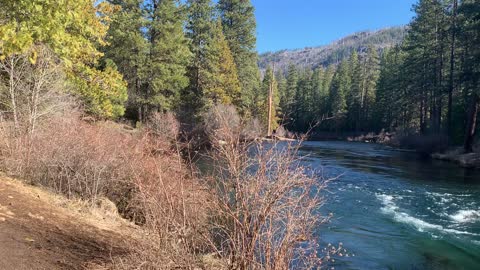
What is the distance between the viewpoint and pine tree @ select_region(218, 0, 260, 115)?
45.4 m

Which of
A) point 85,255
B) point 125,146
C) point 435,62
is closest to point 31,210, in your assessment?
point 85,255

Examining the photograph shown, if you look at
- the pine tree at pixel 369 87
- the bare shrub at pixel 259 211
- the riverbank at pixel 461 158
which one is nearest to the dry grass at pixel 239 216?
the bare shrub at pixel 259 211

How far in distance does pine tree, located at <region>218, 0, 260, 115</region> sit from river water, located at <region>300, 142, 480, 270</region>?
2773cm

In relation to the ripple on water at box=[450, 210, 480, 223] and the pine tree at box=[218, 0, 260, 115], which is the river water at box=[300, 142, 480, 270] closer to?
the ripple on water at box=[450, 210, 480, 223]

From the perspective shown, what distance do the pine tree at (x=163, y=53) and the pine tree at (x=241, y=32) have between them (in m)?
14.5

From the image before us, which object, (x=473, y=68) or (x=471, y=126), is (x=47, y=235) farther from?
(x=473, y=68)

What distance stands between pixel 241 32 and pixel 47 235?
139ft

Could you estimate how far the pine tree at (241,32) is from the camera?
45438mm

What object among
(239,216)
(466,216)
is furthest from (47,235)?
(466,216)

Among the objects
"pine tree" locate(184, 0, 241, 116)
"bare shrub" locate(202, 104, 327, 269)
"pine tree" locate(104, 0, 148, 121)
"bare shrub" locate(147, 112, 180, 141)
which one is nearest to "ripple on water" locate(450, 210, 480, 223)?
"bare shrub" locate(147, 112, 180, 141)

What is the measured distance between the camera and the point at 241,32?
45938 millimetres

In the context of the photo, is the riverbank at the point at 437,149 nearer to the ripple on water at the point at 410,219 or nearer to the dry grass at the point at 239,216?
the ripple on water at the point at 410,219

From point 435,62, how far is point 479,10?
14.8m

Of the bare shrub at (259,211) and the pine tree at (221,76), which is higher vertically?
the pine tree at (221,76)
